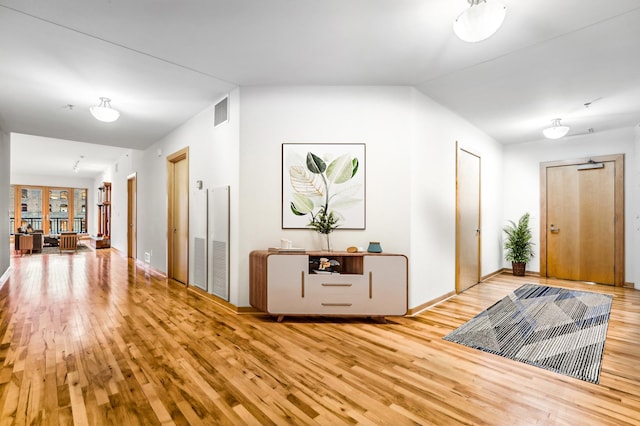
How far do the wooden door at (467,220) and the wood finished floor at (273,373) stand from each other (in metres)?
0.97

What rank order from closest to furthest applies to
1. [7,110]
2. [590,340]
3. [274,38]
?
1. [274,38]
2. [590,340]
3. [7,110]

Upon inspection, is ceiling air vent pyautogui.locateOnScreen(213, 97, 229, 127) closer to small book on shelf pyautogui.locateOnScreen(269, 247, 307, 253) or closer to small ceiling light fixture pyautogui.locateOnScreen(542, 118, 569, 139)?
small book on shelf pyautogui.locateOnScreen(269, 247, 307, 253)

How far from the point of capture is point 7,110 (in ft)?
14.1

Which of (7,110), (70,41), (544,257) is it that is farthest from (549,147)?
(7,110)

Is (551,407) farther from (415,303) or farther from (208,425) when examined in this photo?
(208,425)

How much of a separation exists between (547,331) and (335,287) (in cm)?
219

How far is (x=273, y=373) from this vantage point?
2.17 m

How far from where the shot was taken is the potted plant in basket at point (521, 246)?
5738mm

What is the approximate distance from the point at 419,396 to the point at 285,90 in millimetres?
3292

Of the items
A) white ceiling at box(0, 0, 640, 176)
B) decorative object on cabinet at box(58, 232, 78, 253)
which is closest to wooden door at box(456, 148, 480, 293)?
white ceiling at box(0, 0, 640, 176)

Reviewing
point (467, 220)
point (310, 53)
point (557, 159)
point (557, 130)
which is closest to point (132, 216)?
point (310, 53)

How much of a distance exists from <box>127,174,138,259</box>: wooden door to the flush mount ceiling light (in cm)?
753

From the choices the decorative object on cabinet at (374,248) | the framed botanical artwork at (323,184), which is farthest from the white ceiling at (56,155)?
the decorative object on cabinet at (374,248)

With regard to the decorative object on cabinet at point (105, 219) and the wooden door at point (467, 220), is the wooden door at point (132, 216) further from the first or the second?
the wooden door at point (467, 220)
